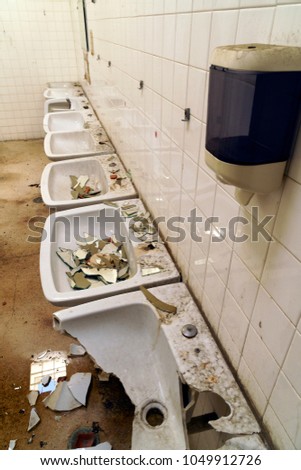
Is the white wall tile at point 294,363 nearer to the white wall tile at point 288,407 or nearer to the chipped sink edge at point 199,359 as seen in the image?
the white wall tile at point 288,407

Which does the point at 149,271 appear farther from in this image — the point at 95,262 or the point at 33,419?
the point at 33,419

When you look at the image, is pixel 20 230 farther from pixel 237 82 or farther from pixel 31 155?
pixel 237 82

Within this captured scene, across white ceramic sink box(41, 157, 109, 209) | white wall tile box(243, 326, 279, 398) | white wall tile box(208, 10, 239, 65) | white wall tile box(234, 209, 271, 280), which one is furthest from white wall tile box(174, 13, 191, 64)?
white ceramic sink box(41, 157, 109, 209)

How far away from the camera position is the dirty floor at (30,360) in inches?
61.4

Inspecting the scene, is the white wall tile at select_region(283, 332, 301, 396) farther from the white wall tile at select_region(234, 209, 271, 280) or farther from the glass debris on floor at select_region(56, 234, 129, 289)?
the glass debris on floor at select_region(56, 234, 129, 289)

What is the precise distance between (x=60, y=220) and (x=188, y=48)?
1106 millimetres

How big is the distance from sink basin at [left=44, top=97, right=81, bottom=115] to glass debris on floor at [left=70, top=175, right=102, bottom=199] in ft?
5.77

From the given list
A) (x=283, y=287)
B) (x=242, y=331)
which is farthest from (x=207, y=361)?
(x=283, y=287)

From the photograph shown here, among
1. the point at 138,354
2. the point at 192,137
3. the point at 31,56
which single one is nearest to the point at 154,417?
the point at 138,354

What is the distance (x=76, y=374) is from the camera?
180cm

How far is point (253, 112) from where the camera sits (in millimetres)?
510

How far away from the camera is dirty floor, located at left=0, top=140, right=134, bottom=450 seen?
5.12 feet

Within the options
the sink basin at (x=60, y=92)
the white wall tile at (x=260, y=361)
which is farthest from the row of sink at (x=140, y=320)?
the sink basin at (x=60, y=92)

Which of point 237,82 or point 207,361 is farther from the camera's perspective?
point 207,361
